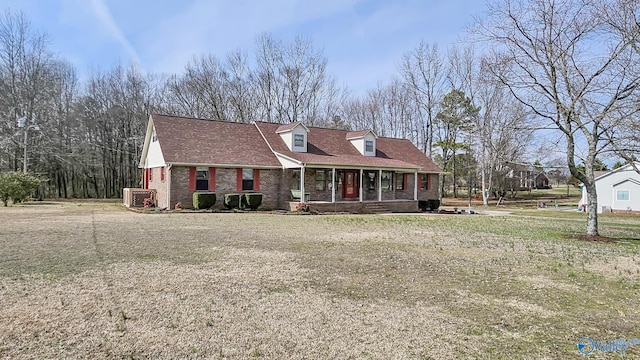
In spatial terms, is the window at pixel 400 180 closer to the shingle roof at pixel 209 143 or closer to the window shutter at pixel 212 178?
the shingle roof at pixel 209 143

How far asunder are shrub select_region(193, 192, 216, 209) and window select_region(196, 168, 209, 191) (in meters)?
0.83

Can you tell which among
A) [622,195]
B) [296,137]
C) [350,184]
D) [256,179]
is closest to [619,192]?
[622,195]

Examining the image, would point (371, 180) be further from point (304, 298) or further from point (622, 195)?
point (304, 298)

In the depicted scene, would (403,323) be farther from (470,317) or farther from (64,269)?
(64,269)

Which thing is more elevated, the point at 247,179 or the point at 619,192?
the point at 247,179

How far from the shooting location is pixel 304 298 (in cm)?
555

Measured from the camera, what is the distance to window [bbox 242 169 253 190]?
21922 millimetres

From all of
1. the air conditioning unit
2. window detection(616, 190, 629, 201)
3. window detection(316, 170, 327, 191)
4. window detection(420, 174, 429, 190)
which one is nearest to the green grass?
the air conditioning unit

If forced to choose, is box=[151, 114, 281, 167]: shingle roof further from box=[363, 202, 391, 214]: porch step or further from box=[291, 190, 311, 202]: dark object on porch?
box=[363, 202, 391, 214]: porch step

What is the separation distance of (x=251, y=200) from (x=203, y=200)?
2.44 meters

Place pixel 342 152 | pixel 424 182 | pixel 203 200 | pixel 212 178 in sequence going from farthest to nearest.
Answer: pixel 424 182, pixel 342 152, pixel 212 178, pixel 203 200

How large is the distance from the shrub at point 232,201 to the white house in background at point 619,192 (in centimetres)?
2448

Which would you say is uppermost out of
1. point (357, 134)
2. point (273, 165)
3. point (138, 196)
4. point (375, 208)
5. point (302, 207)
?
point (357, 134)

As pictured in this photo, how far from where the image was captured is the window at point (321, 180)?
934 inches
